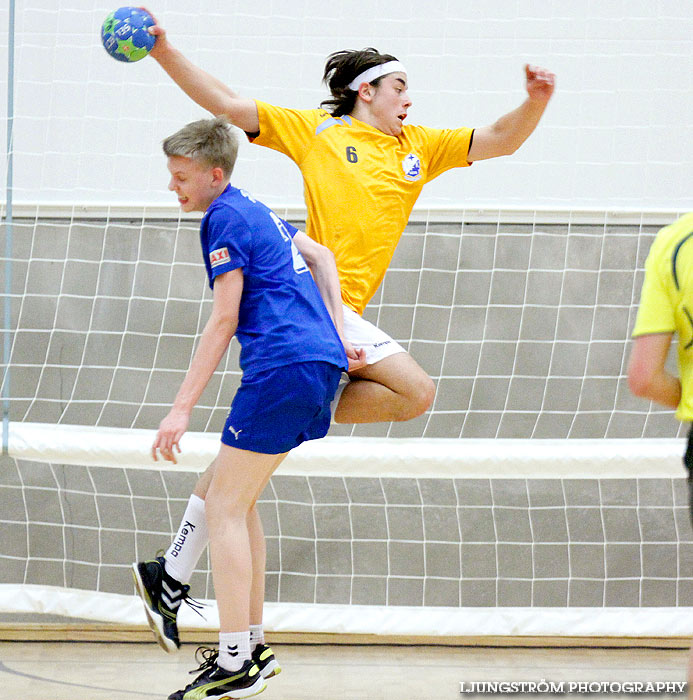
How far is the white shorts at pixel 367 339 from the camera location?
2.66m

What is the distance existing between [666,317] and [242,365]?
116cm

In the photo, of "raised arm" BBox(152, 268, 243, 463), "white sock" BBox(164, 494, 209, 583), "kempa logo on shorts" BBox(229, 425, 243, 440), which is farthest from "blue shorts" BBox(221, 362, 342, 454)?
"white sock" BBox(164, 494, 209, 583)

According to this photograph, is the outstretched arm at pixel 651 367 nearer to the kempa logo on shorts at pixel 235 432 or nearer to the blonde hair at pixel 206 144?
the kempa logo on shorts at pixel 235 432

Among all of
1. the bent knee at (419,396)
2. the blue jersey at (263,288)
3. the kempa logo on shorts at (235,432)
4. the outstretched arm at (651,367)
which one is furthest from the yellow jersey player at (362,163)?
the outstretched arm at (651,367)

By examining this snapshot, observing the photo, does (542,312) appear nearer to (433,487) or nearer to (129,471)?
(433,487)

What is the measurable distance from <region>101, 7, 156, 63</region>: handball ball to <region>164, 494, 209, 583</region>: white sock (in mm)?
1322

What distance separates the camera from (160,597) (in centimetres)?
248

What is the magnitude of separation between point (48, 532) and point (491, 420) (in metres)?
2.20

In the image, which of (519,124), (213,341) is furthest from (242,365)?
(519,124)

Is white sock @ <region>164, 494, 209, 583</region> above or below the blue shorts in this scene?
below

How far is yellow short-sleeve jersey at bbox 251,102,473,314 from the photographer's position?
2727mm

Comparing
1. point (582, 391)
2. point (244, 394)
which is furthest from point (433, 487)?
point (244, 394)

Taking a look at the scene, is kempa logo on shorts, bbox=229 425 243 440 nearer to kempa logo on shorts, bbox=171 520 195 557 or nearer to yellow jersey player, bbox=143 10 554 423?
kempa logo on shorts, bbox=171 520 195 557

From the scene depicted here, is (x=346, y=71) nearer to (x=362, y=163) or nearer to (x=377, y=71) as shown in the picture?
(x=377, y=71)
